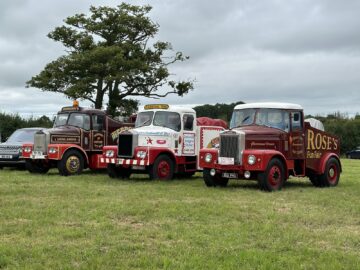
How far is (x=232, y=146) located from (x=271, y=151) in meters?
0.90

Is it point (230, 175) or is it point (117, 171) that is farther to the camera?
point (117, 171)

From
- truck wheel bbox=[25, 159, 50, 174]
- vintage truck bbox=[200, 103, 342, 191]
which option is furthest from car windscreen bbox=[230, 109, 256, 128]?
truck wheel bbox=[25, 159, 50, 174]

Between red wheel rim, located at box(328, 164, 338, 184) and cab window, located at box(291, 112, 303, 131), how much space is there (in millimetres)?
1651

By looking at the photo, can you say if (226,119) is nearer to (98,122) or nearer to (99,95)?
(98,122)

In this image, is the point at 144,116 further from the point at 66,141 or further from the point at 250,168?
the point at 250,168

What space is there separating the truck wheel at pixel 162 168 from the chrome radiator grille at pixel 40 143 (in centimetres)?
397

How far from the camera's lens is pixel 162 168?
49.8 feet

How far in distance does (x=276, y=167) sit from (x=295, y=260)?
7081 mm

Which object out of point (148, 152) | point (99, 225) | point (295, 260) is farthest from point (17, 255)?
point (148, 152)

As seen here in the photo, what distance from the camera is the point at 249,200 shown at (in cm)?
1088

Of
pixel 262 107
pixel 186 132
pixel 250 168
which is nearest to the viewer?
pixel 250 168

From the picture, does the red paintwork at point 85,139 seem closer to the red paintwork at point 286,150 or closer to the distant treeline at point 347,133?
the red paintwork at point 286,150

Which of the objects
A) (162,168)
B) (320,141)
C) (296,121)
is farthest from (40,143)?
(320,141)

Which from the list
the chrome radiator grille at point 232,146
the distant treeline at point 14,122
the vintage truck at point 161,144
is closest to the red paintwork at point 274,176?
the chrome radiator grille at point 232,146
